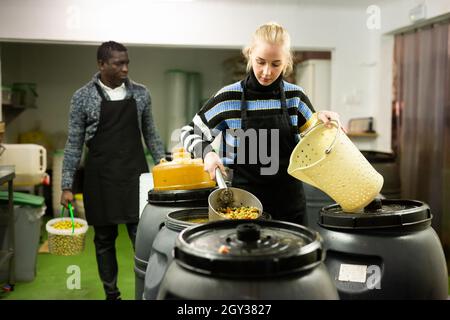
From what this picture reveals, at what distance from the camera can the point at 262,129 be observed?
1578mm

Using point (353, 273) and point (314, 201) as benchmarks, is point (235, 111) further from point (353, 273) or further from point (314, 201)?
point (314, 201)

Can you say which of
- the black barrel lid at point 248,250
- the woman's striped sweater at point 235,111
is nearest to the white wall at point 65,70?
the woman's striped sweater at point 235,111

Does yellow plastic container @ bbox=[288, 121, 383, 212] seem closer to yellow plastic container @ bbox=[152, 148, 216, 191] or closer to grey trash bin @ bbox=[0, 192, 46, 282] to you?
yellow plastic container @ bbox=[152, 148, 216, 191]

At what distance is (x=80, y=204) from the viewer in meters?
4.91

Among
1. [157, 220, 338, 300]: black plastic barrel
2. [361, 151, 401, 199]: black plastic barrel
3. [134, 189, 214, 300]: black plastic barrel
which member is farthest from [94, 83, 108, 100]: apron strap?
[361, 151, 401, 199]: black plastic barrel

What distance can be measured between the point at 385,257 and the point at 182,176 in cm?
89

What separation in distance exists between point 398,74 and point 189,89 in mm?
2901

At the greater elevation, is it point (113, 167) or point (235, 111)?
point (235, 111)

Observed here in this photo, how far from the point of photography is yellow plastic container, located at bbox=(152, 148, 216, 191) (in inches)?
72.6

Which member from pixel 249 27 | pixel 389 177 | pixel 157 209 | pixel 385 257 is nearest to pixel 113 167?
pixel 157 209

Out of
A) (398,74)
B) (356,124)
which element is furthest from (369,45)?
(356,124)

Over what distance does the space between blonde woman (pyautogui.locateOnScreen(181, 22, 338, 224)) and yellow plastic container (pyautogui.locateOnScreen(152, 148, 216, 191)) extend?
216mm

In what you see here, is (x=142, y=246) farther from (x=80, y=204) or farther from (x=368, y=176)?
(x=80, y=204)

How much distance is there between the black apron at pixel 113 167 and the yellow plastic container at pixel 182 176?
813 millimetres
